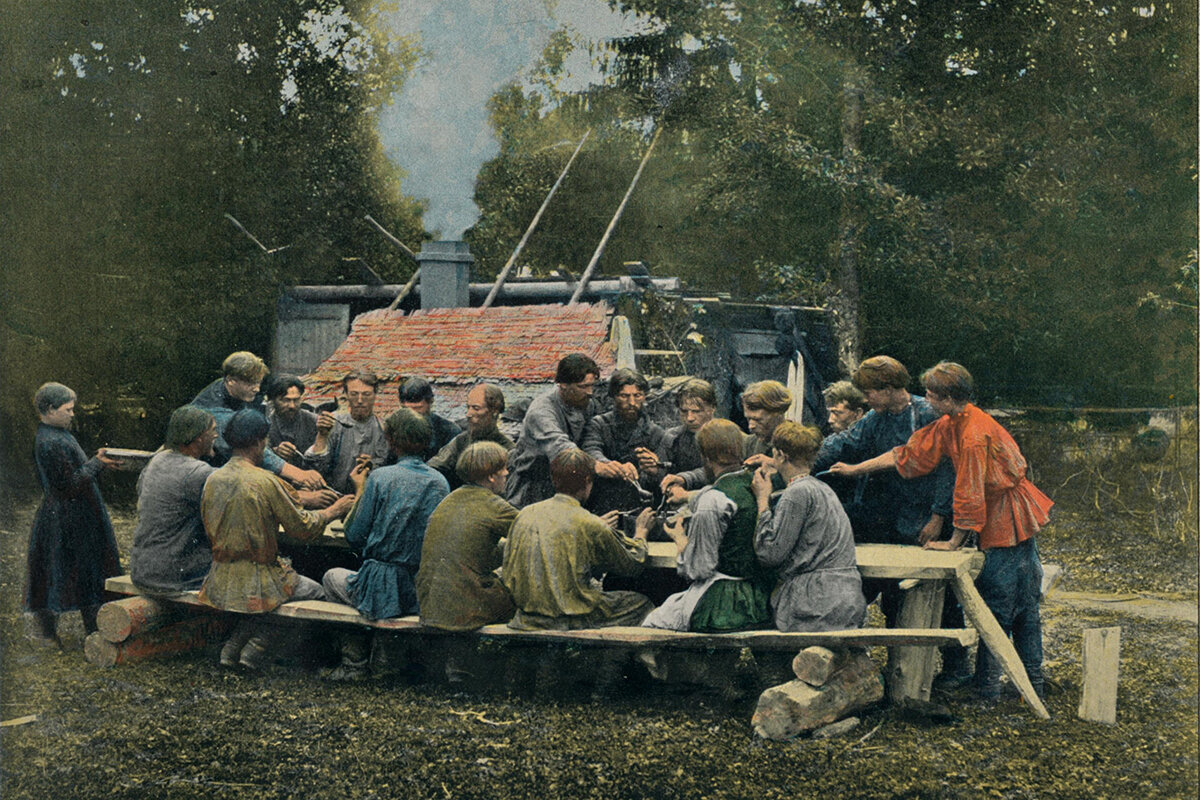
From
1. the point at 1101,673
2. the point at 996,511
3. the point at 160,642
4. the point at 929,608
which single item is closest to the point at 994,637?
the point at 929,608

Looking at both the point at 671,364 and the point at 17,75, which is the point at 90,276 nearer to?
the point at 17,75

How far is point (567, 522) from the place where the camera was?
477 cm

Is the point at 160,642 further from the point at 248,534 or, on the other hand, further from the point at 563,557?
the point at 563,557

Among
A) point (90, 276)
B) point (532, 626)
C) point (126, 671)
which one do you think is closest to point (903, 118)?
point (532, 626)

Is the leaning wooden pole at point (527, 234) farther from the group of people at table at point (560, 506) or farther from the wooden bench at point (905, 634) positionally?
the wooden bench at point (905, 634)

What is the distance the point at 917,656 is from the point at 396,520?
2594mm

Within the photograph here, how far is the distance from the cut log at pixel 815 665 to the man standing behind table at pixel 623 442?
144cm

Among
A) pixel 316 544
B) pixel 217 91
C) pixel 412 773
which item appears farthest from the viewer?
pixel 316 544

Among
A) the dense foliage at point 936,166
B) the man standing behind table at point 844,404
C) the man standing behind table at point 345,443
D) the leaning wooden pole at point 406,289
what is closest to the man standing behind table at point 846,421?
the man standing behind table at point 844,404

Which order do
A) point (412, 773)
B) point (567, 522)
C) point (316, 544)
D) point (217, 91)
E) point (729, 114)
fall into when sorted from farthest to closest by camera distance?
1. point (316, 544)
2. point (217, 91)
3. point (729, 114)
4. point (567, 522)
5. point (412, 773)

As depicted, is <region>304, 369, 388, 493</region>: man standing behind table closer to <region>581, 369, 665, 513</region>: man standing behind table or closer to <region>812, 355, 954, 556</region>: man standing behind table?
<region>581, 369, 665, 513</region>: man standing behind table

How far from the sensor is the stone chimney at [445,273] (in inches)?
228

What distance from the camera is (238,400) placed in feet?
18.9

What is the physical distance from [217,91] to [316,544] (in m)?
2.62
